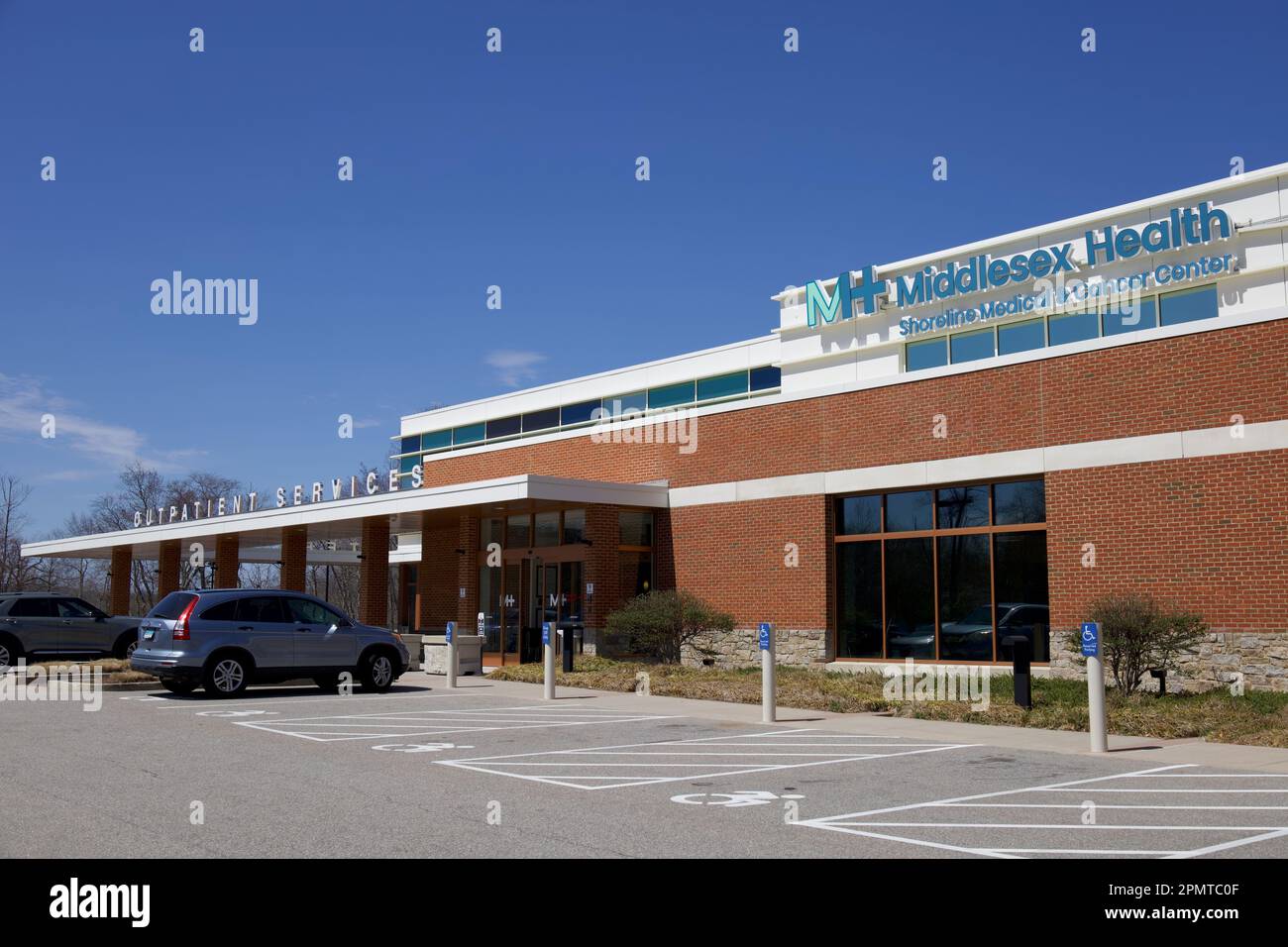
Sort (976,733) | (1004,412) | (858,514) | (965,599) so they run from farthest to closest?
(858,514), (965,599), (1004,412), (976,733)

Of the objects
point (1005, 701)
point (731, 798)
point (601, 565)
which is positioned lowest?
point (1005, 701)

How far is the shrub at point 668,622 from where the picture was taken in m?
23.1

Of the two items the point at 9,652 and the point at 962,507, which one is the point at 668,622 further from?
the point at 9,652

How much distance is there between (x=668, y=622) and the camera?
23062 millimetres

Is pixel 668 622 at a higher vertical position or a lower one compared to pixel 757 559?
lower

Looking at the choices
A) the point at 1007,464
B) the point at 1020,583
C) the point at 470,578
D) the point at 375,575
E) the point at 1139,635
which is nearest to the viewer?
the point at 1139,635

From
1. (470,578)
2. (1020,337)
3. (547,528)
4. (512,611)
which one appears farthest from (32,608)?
(1020,337)

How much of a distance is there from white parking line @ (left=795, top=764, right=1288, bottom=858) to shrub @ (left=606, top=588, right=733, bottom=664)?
13.4m

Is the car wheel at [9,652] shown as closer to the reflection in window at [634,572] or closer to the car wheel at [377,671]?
the car wheel at [377,671]

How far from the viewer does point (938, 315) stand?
82.2ft

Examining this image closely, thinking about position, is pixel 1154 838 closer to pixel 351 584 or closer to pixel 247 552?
pixel 247 552

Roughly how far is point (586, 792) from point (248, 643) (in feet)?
34.7

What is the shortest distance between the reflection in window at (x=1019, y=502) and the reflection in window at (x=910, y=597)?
135 cm

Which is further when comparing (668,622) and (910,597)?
(668,622)
